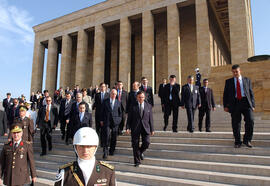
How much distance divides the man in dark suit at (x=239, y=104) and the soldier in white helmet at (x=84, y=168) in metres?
4.27

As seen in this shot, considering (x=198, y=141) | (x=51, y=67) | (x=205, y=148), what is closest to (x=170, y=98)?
(x=198, y=141)

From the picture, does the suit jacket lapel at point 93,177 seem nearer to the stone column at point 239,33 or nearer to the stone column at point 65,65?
the stone column at point 239,33

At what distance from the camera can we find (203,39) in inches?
736

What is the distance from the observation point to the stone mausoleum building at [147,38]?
1855 cm

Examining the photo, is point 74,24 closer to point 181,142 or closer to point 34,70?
point 34,70

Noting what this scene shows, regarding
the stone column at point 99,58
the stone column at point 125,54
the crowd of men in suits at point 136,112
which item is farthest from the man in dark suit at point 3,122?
the stone column at point 99,58

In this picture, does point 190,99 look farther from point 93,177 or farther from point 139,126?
point 93,177

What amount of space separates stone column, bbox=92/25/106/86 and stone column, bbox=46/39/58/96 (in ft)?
22.4

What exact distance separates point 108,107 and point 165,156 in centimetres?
200

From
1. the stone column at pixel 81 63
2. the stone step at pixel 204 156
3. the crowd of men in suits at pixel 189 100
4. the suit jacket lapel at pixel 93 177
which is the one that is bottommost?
the stone step at pixel 204 156

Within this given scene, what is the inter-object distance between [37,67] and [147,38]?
16.3 m

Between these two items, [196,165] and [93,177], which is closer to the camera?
[93,177]

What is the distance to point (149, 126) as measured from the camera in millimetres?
5188

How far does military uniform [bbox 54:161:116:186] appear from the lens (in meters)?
1.55
